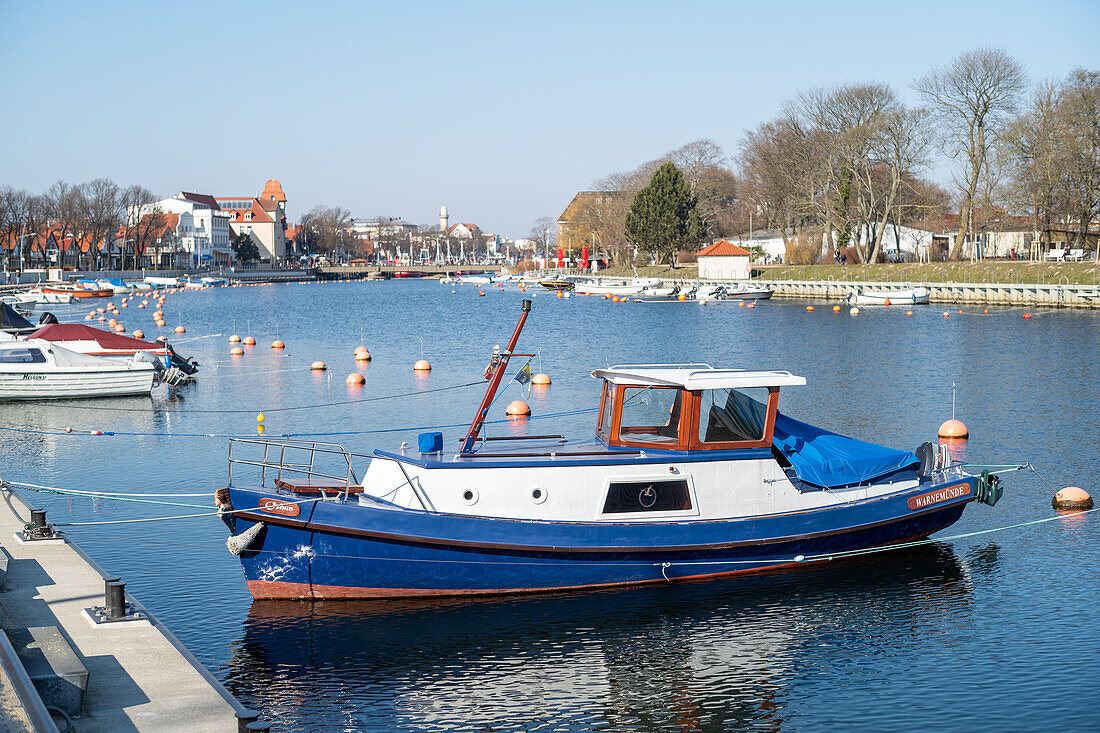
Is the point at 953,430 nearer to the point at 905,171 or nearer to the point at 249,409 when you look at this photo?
the point at 249,409

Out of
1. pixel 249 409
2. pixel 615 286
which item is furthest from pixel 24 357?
pixel 615 286

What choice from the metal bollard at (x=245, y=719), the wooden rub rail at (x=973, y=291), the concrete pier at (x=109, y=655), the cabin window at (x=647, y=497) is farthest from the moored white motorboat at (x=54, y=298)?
the metal bollard at (x=245, y=719)

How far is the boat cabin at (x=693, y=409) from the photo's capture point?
17.1m

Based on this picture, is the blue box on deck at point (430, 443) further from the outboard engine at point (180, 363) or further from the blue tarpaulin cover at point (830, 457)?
the outboard engine at point (180, 363)

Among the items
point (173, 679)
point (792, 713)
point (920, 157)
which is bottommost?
point (792, 713)

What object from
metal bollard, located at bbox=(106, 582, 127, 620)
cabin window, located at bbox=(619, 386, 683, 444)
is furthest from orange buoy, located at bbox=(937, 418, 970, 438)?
metal bollard, located at bbox=(106, 582, 127, 620)

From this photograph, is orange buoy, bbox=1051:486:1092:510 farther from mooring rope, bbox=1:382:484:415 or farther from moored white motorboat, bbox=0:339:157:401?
moored white motorboat, bbox=0:339:157:401

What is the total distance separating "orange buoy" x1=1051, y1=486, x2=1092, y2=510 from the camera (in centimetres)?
2203

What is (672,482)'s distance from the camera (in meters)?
16.9

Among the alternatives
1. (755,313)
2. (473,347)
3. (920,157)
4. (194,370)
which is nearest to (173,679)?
(194,370)

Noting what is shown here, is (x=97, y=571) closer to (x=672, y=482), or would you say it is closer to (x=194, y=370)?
(x=672, y=482)

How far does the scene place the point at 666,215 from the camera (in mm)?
131125

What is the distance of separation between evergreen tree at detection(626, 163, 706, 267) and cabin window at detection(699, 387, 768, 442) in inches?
4531

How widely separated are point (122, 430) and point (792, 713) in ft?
87.4
